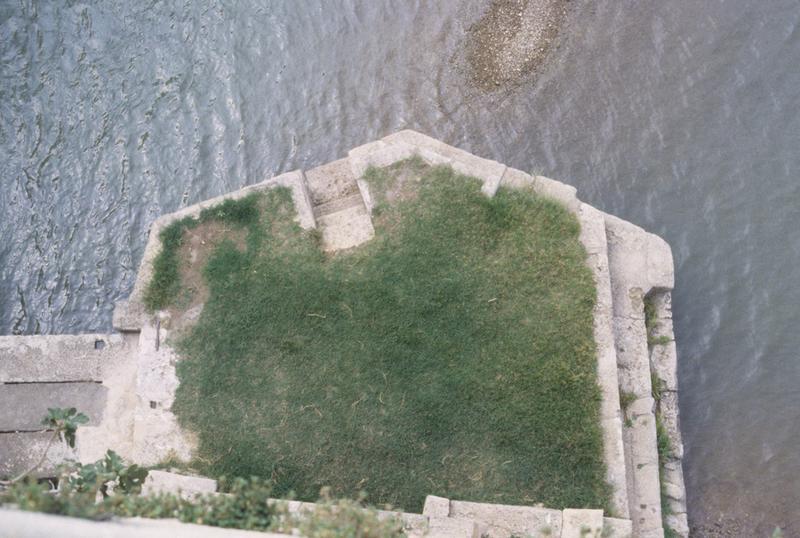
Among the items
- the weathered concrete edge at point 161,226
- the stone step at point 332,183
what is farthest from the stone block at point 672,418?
the weathered concrete edge at point 161,226

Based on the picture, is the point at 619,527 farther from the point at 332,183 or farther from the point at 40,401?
the point at 40,401

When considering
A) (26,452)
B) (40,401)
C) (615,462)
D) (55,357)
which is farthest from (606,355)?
(26,452)

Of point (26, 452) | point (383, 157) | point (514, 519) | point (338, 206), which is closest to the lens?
point (514, 519)

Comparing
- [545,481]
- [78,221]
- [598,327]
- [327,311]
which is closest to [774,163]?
[598,327]

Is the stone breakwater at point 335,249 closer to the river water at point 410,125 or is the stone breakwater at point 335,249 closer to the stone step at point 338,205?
the stone step at point 338,205

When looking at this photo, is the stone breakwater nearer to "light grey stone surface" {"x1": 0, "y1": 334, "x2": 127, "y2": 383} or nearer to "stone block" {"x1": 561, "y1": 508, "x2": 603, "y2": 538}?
"light grey stone surface" {"x1": 0, "y1": 334, "x2": 127, "y2": 383}

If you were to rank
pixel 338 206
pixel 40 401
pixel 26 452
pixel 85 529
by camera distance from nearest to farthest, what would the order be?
1. pixel 85 529
2. pixel 26 452
3. pixel 40 401
4. pixel 338 206

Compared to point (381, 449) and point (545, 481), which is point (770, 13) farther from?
point (381, 449)

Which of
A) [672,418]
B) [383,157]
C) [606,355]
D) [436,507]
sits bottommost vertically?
[436,507]
